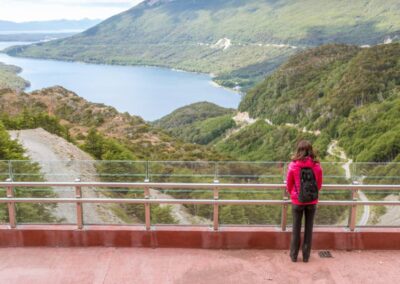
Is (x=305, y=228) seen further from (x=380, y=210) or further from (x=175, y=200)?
(x=175, y=200)

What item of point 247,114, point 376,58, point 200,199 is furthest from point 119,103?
point 200,199

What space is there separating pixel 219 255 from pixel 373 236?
219 cm

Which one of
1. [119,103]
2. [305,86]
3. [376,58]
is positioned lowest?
[119,103]

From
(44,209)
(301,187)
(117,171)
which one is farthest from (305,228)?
(44,209)

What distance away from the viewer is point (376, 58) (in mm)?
127938

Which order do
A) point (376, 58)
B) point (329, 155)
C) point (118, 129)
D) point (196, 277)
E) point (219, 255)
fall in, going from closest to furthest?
1. point (196, 277)
2. point (219, 255)
3. point (118, 129)
4. point (329, 155)
5. point (376, 58)

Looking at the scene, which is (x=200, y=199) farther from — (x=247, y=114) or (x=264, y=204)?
(x=247, y=114)

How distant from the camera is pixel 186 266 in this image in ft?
18.4

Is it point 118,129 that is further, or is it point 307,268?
point 118,129

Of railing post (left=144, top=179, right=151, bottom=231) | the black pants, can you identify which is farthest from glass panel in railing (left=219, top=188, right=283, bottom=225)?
railing post (left=144, top=179, right=151, bottom=231)

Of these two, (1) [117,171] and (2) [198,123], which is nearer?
(1) [117,171]

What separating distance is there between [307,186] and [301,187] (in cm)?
7

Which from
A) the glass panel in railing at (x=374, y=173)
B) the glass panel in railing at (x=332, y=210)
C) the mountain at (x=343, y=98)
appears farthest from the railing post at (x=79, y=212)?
the mountain at (x=343, y=98)

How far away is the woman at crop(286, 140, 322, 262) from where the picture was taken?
541cm
